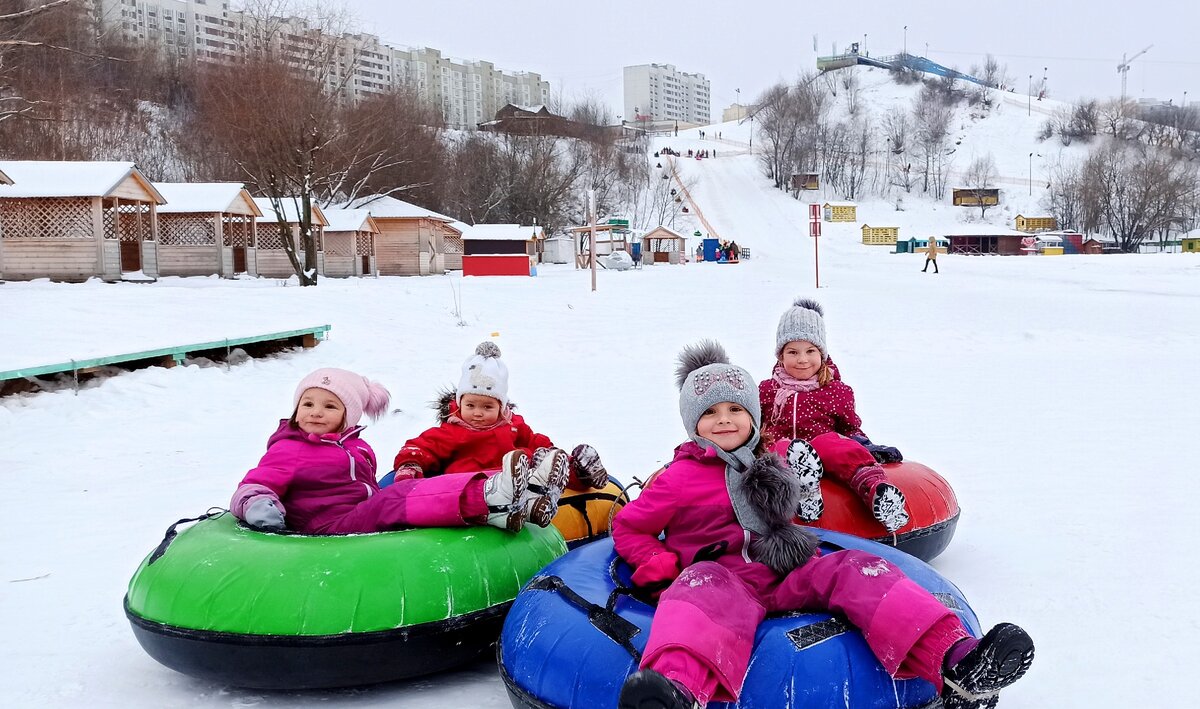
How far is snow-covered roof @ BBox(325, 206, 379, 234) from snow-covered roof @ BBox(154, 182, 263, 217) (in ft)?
13.8

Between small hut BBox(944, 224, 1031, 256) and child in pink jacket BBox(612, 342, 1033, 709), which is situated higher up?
small hut BBox(944, 224, 1031, 256)

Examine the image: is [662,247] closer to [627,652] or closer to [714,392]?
[714,392]

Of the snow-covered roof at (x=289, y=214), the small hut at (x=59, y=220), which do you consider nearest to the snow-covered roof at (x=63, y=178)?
the small hut at (x=59, y=220)

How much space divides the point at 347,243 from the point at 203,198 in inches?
248

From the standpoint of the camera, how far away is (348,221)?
1296 inches

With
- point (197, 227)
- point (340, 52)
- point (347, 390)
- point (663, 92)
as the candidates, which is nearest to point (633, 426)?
point (347, 390)

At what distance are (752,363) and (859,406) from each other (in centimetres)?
325

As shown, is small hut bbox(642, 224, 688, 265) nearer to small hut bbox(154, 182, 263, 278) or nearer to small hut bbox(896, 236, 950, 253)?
small hut bbox(896, 236, 950, 253)

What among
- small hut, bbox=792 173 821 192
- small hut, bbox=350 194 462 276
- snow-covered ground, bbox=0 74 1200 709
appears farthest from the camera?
small hut, bbox=792 173 821 192

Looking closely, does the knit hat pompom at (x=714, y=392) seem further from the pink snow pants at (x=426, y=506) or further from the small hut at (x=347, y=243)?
the small hut at (x=347, y=243)

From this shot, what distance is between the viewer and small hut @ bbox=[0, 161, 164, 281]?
72.4ft

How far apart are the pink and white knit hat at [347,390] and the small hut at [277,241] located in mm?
26583

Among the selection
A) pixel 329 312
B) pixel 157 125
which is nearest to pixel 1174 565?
pixel 329 312

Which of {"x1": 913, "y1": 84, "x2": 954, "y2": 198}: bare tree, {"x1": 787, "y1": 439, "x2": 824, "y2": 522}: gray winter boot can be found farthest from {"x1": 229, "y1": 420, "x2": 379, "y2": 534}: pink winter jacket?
{"x1": 913, "y1": 84, "x2": 954, "y2": 198}: bare tree
